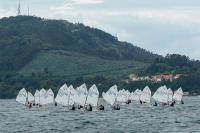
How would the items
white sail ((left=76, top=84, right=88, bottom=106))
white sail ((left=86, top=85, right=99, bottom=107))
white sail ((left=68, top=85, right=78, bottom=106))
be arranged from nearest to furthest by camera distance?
1. white sail ((left=86, top=85, right=99, bottom=107))
2. white sail ((left=76, top=84, right=88, bottom=106))
3. white sail ((left=68, top=85, right=78, bottom=106))

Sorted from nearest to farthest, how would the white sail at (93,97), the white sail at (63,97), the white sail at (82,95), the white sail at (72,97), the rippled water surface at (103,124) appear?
the rippled water surface at (103,124)
the white sail at (93,97)
the white sail at (82,95)
the white sail at (72,97)
the white sail at (63,97)

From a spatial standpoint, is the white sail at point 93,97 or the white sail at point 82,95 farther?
the white sail at point 82,95

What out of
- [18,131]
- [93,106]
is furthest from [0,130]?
[93,106]

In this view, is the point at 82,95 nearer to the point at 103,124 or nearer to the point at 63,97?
the point at 63,97

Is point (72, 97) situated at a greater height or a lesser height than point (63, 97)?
lesser

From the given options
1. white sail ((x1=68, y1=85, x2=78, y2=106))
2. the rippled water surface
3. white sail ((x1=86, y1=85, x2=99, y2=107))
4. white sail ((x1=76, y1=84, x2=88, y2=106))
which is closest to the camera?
the rippled water surface

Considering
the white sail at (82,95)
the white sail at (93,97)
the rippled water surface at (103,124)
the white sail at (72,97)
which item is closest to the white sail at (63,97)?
the white sail at (72,97)

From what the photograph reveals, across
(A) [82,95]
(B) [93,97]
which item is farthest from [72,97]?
(B) [93,97]

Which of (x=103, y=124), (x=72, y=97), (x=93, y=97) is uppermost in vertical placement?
(x=72, y=97)

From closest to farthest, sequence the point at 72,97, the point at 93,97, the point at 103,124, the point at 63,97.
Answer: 1. the point at 103,124
2. the point at 93,97
3. the point at 72,97
4. the point at 63,97

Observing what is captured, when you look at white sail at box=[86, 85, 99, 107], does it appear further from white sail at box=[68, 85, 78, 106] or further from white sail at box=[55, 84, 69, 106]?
white sail at box=[55, 84, 69, 106]

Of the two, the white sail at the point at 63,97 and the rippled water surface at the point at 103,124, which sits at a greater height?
the white sail at the point at 63,97

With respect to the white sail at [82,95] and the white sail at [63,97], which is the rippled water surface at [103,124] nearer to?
the white sail at [82,95]

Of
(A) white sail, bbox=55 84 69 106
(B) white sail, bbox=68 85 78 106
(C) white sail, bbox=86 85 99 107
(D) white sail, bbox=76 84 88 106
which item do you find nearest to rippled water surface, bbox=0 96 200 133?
(C) white sail, bbox=86 85 99 107
